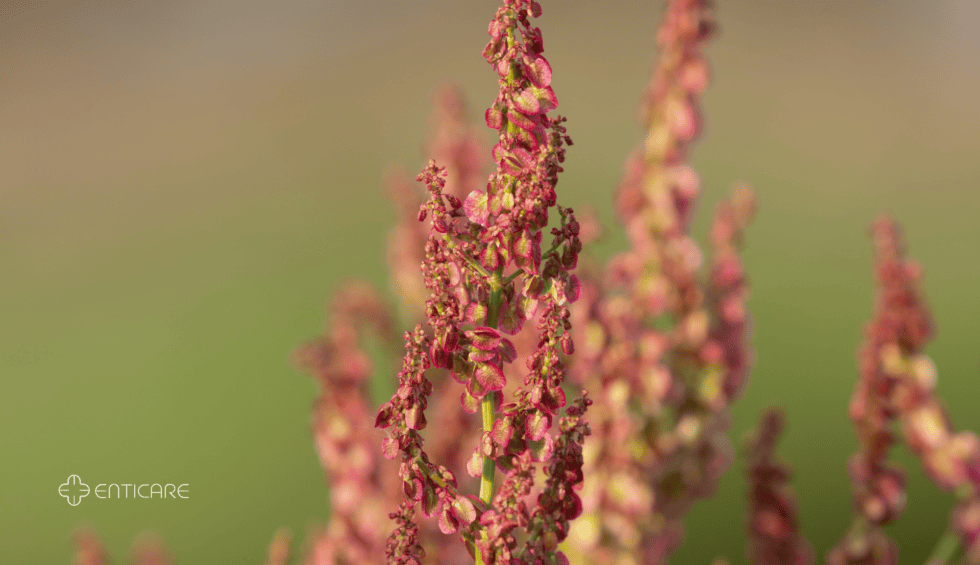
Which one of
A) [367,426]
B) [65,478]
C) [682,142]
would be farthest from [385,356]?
[65,478]

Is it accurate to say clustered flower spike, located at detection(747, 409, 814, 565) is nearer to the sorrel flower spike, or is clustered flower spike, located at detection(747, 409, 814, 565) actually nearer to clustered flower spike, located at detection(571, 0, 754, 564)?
clustered flower spike, located at detection(571, 0, 754, 564)

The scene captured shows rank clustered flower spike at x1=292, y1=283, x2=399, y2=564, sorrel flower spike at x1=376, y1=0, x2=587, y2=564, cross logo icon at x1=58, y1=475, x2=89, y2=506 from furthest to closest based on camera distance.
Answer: cross logo icon at x1=58, y1=475, x2=89, y2=506, clustered flower spike at x1=292, y1=283, x2=399, y2=564, sorrel flower spike at x1=376, y1=0, x2=587, y2=564

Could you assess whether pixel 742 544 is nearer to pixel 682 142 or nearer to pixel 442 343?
pixel 682 142

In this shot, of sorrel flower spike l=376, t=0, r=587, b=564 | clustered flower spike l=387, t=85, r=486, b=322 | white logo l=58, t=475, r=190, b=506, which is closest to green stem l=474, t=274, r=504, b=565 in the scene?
sorrel flower spike l=376, t=0, r=587, b=564

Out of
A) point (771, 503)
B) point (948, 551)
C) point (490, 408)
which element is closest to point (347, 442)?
point (490, 408)

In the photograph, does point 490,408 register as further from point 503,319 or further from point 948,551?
point 948,551
